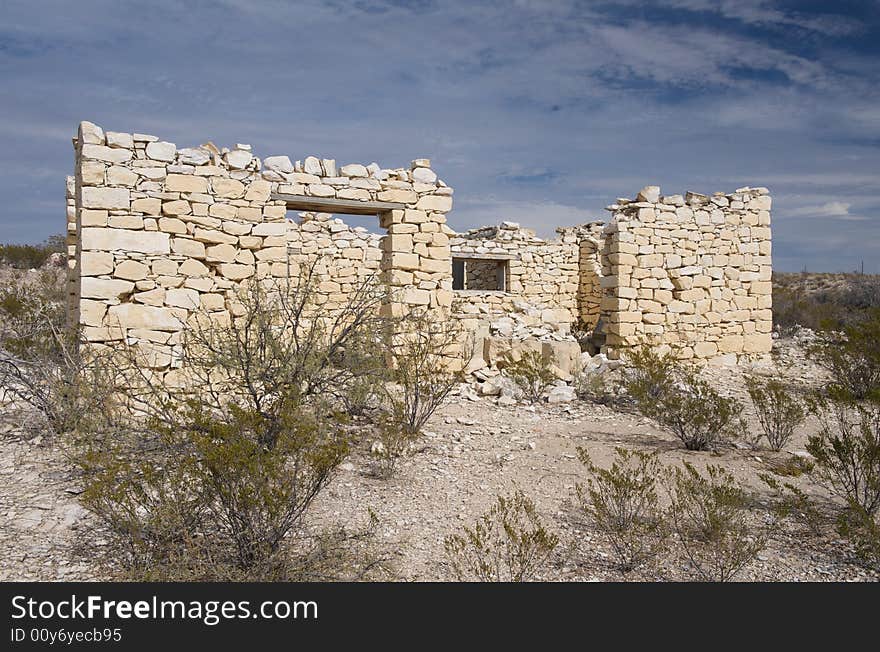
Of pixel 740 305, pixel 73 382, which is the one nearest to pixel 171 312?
pixel 73 382

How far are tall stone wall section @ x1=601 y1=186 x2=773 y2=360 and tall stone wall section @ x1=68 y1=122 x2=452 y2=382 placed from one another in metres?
4.12

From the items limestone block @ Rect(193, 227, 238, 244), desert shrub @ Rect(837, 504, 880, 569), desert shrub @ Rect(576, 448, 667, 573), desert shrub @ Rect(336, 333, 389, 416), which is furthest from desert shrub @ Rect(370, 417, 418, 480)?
desert shrub @ Rect(837, 504, 880, 569)

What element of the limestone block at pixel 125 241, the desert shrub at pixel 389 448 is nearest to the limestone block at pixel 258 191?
the limestone block at pixel 125 241

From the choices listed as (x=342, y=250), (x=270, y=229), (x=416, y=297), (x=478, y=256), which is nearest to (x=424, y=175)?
(x=416, y=297)

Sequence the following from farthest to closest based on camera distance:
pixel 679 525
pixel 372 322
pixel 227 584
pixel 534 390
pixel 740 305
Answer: pixel 740 305 → pixel 534 390 → pixel 372 322 → pixel 679 525 → pixel 227 584

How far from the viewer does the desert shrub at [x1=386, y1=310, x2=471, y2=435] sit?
6891mm

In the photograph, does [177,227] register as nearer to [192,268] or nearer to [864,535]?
[192,268]

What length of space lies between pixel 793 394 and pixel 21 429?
32.1 feet

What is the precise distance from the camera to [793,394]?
9.31 metres

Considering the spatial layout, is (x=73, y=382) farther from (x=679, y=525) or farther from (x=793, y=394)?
(x=793, y=394)

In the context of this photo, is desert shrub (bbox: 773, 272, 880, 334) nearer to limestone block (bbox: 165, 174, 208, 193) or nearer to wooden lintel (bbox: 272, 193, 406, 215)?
wooden lintel (bbox: 272, 193, 406, 215)

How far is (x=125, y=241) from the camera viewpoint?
7.40m

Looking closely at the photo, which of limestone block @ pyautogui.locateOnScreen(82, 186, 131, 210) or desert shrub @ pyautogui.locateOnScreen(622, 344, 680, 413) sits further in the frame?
desert shrub @ pyautogui.locateOnScreen(622, 344, 680, 413)

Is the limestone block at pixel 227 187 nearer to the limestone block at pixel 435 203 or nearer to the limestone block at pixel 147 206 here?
the limestone block at pixel 147 206
